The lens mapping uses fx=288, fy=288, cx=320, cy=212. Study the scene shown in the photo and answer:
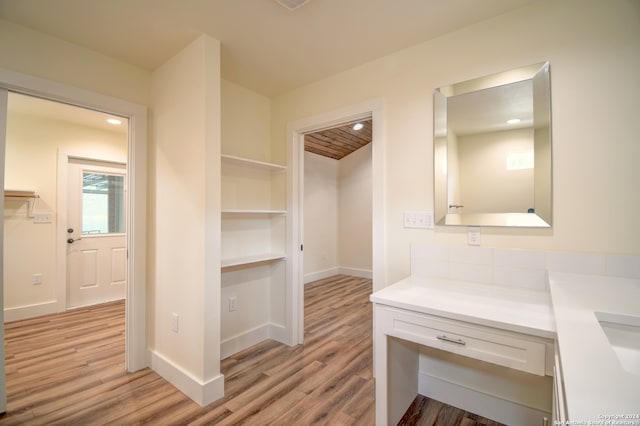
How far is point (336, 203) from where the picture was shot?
620 cm

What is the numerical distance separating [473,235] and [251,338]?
2.17 metres

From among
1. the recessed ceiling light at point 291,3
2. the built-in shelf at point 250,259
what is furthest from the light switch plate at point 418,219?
the recessed ceiling light at point 291,3

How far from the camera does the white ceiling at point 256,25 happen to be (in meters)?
1.67

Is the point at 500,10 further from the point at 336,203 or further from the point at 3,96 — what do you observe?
the point at 336,203

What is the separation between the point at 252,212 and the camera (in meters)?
2.54

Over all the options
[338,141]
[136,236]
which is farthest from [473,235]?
[338,141]

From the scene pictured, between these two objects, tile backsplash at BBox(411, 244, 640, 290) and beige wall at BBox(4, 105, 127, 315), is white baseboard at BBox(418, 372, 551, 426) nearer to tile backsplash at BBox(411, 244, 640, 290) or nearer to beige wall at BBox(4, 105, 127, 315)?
tile backsplash at BBox(411, 244, 640, 290)

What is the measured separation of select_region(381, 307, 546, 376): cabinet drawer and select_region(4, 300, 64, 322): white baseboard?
430cm

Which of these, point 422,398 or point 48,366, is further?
point 48,366

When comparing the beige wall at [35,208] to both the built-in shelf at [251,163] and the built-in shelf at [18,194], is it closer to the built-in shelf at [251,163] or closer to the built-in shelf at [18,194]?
the built-in shelf at [18,194]

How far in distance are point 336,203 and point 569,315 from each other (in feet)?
17.5

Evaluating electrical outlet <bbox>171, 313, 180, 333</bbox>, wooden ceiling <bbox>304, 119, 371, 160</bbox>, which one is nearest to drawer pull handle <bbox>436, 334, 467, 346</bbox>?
electrical outlet <bbox>171, 313, 180, 333</bbox>

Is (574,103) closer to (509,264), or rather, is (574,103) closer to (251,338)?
(509,264)

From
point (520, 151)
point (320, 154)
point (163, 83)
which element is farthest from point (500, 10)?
point (320, 154)
